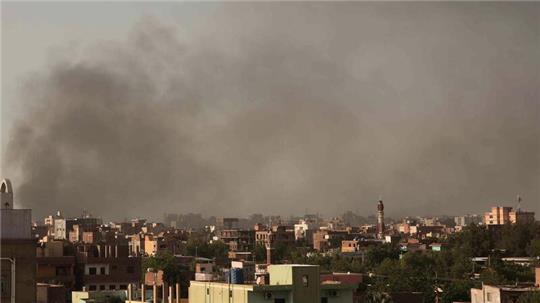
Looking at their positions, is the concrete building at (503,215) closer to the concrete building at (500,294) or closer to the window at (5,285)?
the concrete building at (500,294)

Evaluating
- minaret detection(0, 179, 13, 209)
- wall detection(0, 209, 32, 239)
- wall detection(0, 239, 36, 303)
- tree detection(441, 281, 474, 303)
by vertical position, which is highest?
minaret detection(0, 179, 13, 209)

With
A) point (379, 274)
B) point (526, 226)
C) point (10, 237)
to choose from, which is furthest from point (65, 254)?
point (526, 226)

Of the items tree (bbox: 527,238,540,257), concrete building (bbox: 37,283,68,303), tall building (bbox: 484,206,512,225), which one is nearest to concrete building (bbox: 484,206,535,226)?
tall building (bbox: 484,206,512,225)

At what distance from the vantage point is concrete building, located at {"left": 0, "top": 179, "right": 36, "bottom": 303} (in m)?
12.9

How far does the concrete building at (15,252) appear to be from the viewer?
12.9 m

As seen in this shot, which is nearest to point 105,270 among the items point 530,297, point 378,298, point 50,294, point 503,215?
point 50,294

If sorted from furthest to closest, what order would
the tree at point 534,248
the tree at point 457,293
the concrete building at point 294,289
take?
the tree at point 534,248, the tree at point 457,293, the concrete building at point 294,289

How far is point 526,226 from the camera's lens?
7544cm

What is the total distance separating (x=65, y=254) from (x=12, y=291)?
1784cm

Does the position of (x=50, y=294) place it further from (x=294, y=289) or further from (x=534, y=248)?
(x=534, y=248)

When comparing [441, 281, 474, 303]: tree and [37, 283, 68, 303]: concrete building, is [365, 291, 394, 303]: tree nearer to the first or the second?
[441, 281, 474, 303]: tree

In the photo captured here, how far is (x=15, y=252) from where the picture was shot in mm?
13008

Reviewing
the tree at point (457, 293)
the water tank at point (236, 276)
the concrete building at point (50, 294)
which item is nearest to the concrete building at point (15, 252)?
the water tank at point (236, 276)

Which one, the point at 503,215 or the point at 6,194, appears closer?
the point at 6,194
